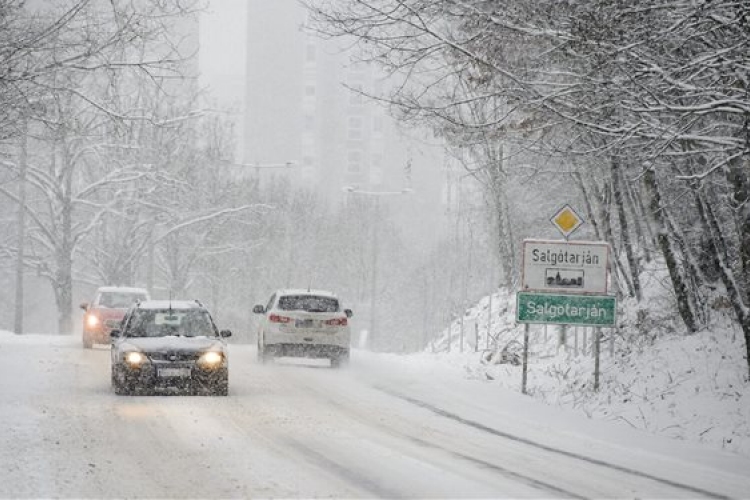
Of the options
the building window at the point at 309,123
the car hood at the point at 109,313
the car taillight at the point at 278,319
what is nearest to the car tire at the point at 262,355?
the car taillight at the point at 278,319

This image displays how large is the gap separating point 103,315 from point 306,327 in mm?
8021

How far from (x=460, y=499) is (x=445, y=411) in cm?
796

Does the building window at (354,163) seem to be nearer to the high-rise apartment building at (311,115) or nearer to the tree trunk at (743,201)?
the high-rise apartment building at (311,115)

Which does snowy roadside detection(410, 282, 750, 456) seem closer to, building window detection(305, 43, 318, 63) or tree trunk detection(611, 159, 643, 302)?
tree trunk detection(611, 159, 643, 302)

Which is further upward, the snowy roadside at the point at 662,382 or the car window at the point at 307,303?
the car window at the point at 307,303

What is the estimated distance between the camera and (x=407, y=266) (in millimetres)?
117875

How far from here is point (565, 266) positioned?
19828 millimetres

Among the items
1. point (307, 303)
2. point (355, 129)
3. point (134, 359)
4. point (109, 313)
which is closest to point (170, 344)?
point (134, 359)

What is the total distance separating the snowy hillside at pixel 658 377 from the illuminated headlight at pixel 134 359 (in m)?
6.93

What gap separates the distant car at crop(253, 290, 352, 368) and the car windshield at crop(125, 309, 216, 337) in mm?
5357

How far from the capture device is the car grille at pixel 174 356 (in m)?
18.8

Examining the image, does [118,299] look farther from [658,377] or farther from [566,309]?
[658,377]

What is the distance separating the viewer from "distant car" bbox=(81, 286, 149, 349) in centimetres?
3146

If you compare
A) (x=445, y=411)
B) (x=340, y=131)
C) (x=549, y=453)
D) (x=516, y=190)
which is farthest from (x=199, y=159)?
(x=340, y=131)
